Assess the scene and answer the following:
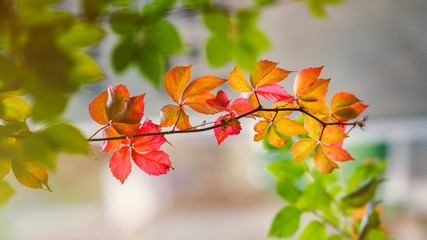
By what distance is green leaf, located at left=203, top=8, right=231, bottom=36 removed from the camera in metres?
0.36

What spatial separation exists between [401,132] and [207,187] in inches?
72.0

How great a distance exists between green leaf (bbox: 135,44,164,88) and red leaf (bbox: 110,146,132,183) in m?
0.08

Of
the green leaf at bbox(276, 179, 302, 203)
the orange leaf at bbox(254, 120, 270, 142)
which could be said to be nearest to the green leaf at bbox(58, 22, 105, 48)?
the orange leaf at bbox(254, 120, 270, 142)

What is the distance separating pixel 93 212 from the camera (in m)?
2.59

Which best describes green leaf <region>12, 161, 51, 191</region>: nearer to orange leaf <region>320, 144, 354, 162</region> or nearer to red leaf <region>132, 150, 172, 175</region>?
red leaf <region>132, 150, 172, 175</region>

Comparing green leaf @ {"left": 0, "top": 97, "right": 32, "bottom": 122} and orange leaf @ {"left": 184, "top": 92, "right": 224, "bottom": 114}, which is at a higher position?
orange leaf @ {"left": 184, "top": 92, "right": 224, "bottom": 114}

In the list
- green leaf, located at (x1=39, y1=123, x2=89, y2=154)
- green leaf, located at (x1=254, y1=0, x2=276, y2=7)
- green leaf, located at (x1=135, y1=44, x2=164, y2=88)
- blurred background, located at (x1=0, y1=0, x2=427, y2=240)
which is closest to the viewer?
green leaf, located at (x1=39, y1=123, x2=89, y2=154)

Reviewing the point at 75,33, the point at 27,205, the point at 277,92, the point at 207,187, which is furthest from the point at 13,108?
the point at 207,187

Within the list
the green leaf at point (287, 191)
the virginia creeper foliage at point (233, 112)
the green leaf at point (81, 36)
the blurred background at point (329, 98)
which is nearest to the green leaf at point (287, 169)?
the green leaf at point (287, 191)

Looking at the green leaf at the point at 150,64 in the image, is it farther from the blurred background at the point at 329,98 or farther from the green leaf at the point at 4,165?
the blurred background at the point at 329,98

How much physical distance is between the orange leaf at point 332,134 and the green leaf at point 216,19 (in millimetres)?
179

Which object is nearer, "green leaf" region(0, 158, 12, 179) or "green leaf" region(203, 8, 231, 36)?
"green leaf" region(0, 158, 12, 179)

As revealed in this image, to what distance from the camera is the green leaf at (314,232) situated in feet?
1.02

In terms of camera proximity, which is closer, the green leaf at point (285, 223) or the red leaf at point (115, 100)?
the red leaf at point (115, 100)
